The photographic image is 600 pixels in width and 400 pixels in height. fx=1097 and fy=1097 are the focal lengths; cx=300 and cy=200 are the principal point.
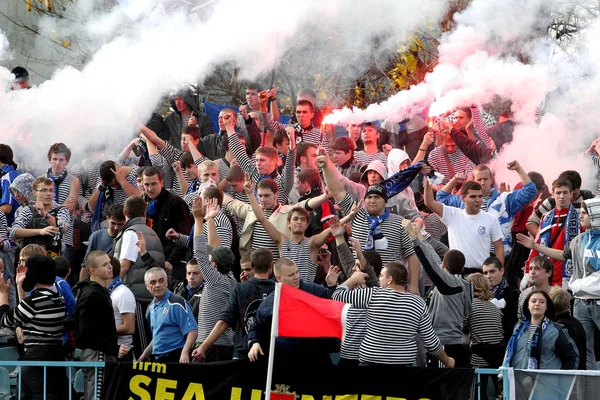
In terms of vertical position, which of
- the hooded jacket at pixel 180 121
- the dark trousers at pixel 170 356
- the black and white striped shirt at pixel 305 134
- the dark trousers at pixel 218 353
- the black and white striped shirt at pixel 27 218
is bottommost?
the dark trousers at pixel 170 356

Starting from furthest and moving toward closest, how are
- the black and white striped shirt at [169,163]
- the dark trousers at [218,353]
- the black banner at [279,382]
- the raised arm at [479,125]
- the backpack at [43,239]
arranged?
the black and white striped shirt at [169,163] → the raised arm at [479,125] → the backpack at [43,239] → the dark trousers at [218,353] → the black banner at [279,382]

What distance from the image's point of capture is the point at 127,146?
1398cm

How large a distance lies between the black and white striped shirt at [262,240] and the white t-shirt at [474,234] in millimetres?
1844

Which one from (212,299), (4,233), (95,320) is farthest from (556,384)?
(4,233)

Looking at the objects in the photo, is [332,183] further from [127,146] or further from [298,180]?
[127,146]

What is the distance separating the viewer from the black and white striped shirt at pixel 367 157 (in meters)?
13.2

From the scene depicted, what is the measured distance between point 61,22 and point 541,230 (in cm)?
903

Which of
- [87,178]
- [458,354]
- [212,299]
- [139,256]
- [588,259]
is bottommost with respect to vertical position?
[458,354]

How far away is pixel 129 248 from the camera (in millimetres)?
11086

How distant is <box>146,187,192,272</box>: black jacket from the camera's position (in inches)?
475

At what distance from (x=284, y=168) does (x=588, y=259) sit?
145 inches

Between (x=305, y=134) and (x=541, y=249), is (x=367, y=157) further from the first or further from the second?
(x=541, y=249)

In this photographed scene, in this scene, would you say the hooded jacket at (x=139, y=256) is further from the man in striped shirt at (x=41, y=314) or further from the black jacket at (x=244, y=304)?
the black jacket at (x=244, y=304)

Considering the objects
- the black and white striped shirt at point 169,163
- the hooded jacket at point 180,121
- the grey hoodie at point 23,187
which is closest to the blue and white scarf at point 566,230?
the black and white striped shirt at point 169,163
